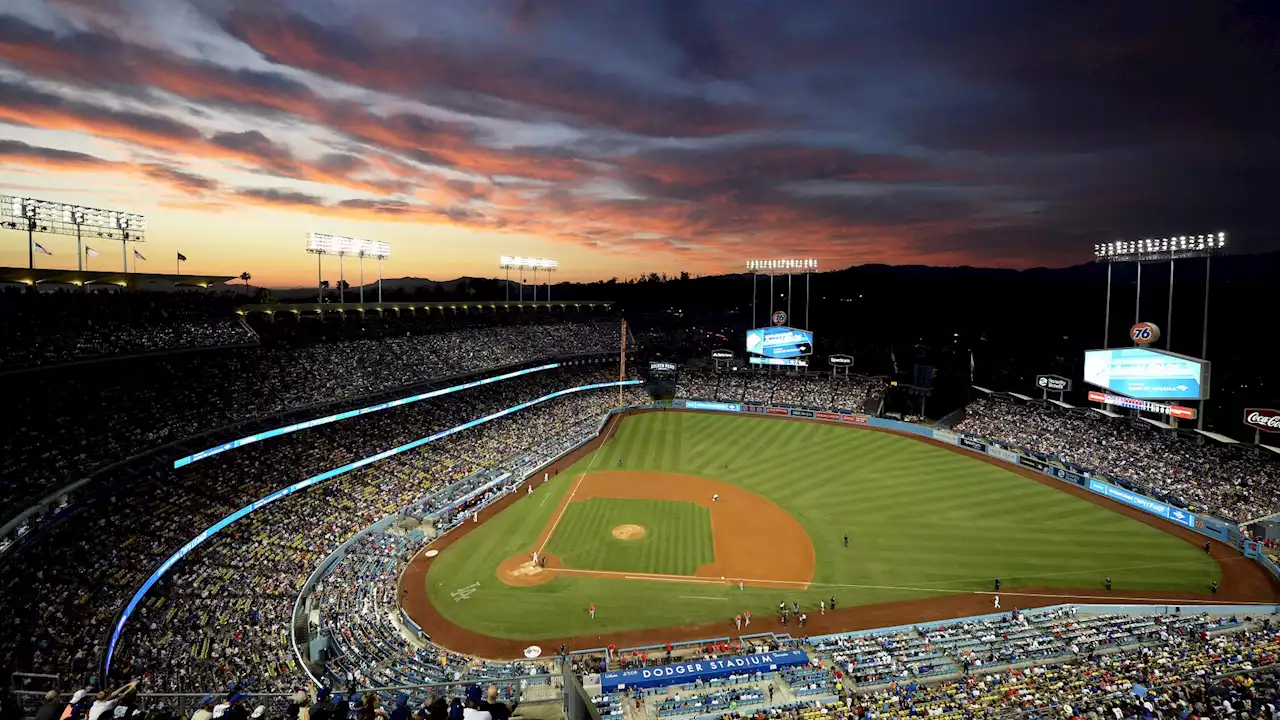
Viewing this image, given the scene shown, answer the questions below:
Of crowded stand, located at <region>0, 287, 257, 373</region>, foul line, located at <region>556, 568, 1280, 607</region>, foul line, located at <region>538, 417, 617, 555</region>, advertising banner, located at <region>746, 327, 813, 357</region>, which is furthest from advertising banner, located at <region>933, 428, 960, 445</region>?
crowded stand, located at <region>0, 287, 257, 373</region>

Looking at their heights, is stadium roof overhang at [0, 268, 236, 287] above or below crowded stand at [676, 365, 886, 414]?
above

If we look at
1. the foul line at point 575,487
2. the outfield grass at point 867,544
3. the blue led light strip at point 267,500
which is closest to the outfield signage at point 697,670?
the outfield grass at point 867,544

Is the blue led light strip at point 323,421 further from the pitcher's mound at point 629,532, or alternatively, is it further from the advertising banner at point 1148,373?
the advertising banner at point 1148,373

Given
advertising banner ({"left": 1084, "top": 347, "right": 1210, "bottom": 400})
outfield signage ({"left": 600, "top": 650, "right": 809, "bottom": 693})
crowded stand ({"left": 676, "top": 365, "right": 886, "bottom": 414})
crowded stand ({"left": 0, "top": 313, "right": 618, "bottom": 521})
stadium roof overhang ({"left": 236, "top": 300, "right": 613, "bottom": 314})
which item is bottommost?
outfield signage ({"left": 600, "top": 650, "right": 809, "bottom": 693})

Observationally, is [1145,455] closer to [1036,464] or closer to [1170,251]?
[1036,464]

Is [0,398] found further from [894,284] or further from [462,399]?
[894,284]

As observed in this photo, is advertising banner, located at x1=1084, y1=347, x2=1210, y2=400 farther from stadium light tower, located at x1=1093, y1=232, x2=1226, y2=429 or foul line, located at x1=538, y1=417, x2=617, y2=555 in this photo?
foul line, located at x1=538, y1=417, x2=617, y2=555

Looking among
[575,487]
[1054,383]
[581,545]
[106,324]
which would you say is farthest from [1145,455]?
[106,324]
